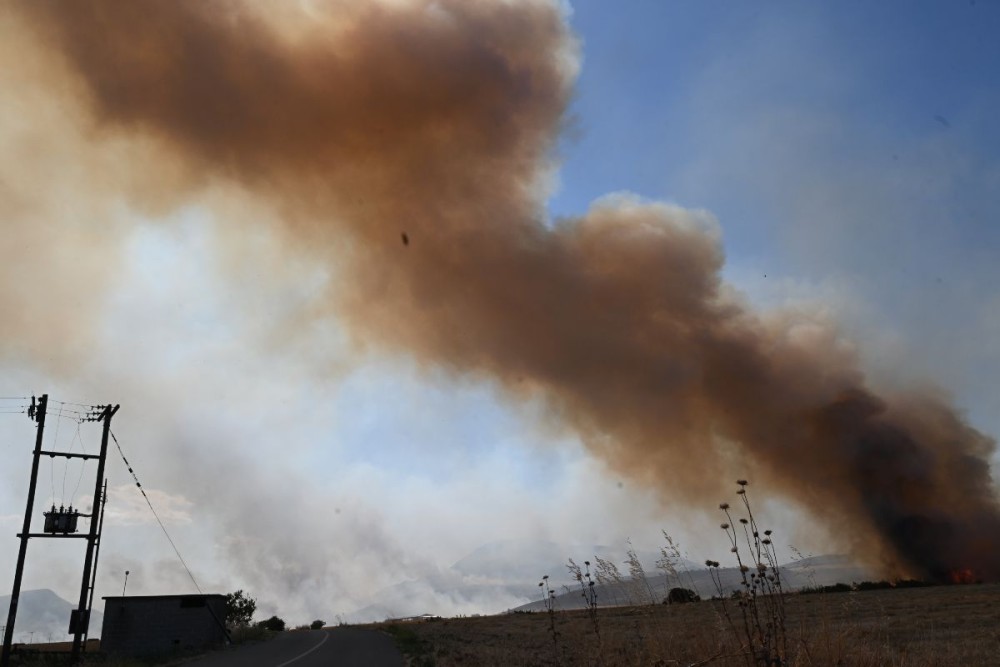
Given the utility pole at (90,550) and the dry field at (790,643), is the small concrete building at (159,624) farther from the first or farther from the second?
the dry field at (790,643)

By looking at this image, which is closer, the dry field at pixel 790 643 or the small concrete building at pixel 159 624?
the dry field at pixel 790 643

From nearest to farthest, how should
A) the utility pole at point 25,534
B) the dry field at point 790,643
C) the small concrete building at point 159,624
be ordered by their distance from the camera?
the dry field at point 790,643 < the utility pole at point 25,534 < the small concrete building at point 159,624

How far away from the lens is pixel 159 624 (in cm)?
3988

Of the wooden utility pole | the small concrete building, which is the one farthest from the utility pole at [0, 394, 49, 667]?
the small concrete building

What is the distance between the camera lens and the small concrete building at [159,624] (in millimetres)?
38812

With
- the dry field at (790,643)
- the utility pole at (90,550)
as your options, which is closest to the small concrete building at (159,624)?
the utility pole at (90,550)

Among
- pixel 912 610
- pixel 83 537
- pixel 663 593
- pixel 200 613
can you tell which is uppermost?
pixel 83 537

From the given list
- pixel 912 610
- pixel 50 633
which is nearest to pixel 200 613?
pixel 50 633

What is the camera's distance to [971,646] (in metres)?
12.8

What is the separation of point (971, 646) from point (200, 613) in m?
41.0

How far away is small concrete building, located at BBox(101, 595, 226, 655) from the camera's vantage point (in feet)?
127

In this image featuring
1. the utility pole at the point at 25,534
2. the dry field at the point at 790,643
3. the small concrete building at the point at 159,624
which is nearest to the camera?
the dry field at the point at 790,643

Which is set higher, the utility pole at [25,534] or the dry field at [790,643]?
the utility pole at [25,534]

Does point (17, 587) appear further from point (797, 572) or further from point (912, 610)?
point (912, 610)
